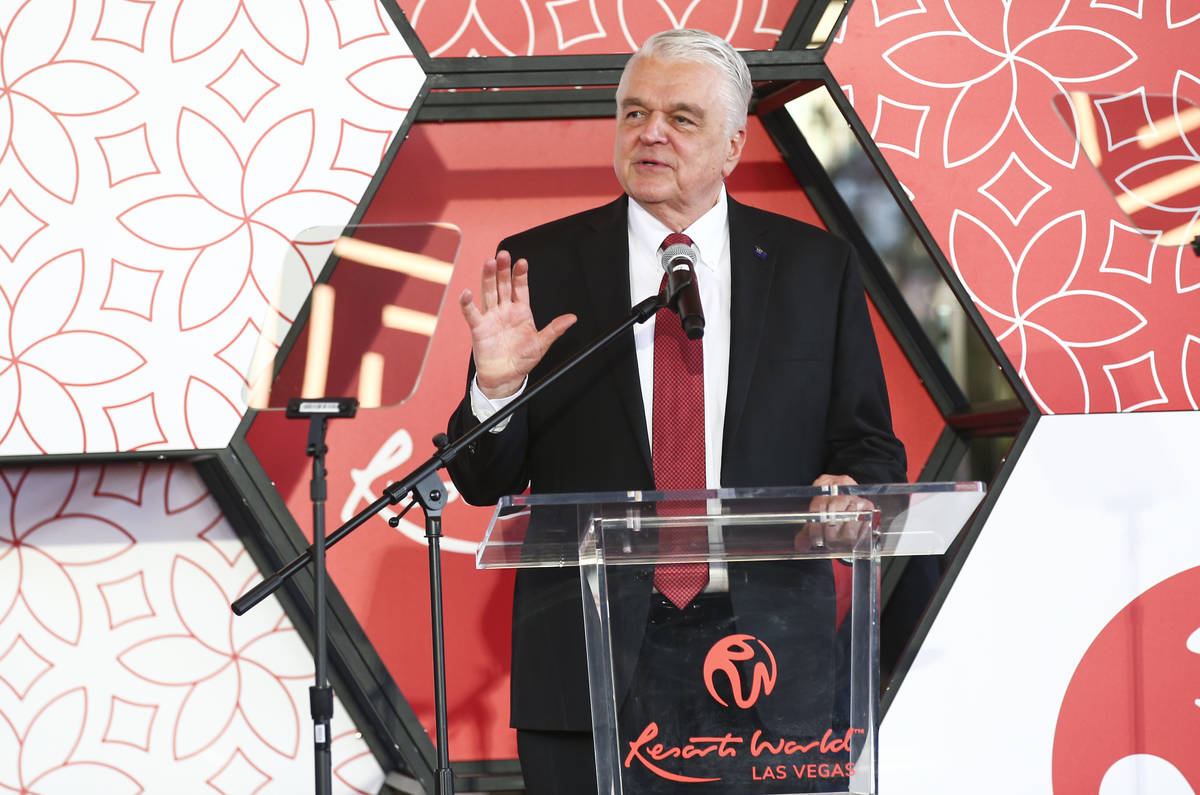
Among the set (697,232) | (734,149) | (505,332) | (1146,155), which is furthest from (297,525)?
(1146,155)

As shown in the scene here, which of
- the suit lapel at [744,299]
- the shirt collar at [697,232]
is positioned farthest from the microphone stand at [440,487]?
the shirt collar at [697,232]

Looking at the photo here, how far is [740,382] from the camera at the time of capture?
189 centimetres

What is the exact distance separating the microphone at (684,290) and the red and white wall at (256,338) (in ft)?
4.03

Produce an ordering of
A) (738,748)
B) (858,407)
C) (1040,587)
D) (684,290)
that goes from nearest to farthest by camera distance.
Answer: (738,748) < (684,290) < (858,407) < (1040,587)

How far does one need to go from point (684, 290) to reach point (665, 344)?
1.30 feet

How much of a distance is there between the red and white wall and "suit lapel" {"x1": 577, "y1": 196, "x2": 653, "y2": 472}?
2.58ft

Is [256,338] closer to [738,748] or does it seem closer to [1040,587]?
[738,748]

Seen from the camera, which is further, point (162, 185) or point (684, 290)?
point (162, 185)

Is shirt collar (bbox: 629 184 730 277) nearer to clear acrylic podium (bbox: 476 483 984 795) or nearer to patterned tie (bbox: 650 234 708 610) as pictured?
patterned tie (bbox: 650 234 708 610)

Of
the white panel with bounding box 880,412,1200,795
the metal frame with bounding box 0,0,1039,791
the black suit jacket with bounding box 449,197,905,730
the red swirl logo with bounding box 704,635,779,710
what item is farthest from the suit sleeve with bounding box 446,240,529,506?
the white panel with bounding box 880,412,1200,795

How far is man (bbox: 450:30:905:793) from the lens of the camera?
1.78 m

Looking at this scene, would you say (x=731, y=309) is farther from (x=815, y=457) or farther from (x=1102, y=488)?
(x=1102, y=488)

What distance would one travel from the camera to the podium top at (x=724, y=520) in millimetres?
1370

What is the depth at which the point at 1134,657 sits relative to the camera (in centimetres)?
253
